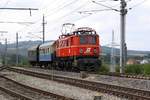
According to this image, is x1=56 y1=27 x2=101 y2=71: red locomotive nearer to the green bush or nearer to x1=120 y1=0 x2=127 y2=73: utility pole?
x1=120 y1=0 x2=127 y2=73: utility pole

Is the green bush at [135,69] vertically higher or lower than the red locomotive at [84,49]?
lower

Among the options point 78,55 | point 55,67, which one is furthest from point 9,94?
point 55,67

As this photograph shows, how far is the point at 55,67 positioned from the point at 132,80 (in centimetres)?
2037

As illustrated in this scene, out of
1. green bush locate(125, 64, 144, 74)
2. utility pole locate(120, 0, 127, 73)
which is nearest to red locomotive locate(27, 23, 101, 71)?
utility pole locate(120, 0, 127, 73)

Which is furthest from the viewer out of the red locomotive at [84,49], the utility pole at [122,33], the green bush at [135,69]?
the green bush at [135,69]

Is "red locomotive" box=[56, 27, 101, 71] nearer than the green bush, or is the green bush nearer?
"red locomotive" box=[56, 27, 101, 71]

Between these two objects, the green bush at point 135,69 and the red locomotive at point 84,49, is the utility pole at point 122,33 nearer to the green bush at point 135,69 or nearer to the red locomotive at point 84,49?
the red locomotive at point 84,49

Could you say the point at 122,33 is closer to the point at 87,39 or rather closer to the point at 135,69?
the point at 87,39

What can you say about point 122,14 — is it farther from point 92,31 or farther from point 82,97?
point 82,97

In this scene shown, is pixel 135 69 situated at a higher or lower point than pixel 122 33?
lower

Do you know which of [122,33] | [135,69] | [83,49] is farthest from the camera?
[135,69]

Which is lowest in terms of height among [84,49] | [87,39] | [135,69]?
[135,69]

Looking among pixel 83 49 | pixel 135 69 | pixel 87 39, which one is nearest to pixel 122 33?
pixel 87 39

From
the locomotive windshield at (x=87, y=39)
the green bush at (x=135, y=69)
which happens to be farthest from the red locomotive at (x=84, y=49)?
the green bush at (x=135, y=69)
